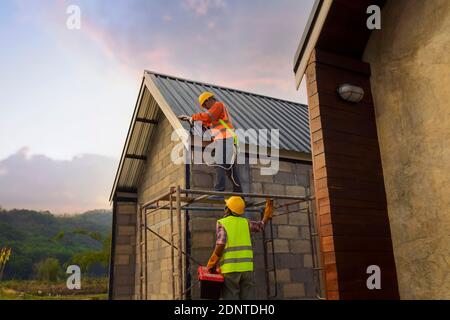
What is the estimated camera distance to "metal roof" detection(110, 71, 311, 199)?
347 inches

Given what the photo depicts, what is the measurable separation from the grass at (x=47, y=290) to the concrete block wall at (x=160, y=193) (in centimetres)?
1695

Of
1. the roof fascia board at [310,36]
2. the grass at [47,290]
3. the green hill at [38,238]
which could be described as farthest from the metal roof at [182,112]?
the green hill at [38,238]

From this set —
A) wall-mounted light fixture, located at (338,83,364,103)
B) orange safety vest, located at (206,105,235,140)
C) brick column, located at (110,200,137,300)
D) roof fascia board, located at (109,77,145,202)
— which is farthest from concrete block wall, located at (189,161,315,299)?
brick column, located at (110,200,137,300)

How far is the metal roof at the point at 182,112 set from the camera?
28.9 feet

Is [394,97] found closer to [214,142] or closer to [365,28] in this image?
[365,28]

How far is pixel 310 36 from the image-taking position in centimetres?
455

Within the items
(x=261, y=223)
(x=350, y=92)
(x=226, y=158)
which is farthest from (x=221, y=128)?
(x=350, y=92)

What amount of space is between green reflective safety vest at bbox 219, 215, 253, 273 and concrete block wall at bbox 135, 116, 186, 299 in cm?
271

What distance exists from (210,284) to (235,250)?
0.57 meters

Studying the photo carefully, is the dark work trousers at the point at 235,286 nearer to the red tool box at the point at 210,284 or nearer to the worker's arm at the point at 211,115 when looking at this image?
the red tool box at the point at 210,284

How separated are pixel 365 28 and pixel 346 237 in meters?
2.49

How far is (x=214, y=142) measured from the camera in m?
7.19

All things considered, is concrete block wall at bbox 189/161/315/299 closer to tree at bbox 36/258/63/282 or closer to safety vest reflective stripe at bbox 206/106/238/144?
safety vest reflective stripe at bbox 206/106/238/144
